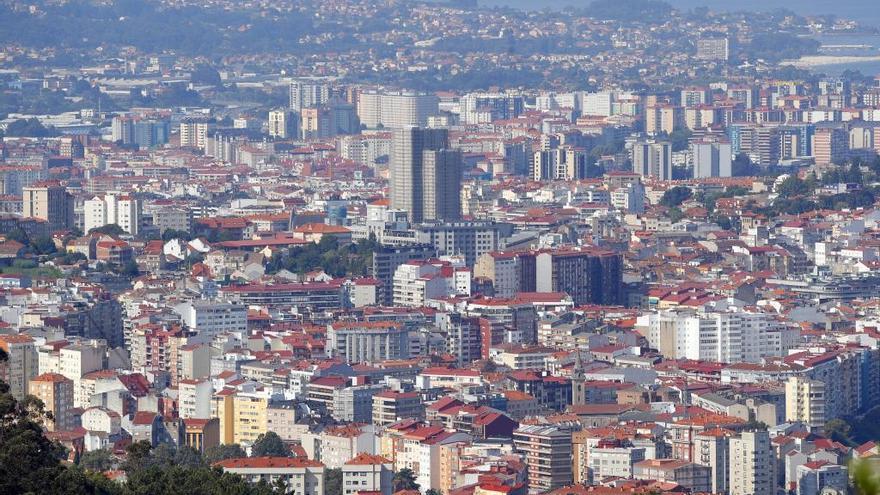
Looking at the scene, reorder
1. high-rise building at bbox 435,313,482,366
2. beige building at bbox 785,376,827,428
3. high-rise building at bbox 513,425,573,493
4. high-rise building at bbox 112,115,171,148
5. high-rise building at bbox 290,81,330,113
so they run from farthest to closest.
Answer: high-rise building at bbox 290,81,330,113
high-rise building at bbox 112,115,171,148
high-rise building at bbox 435,313,482,366
beige building at bbox 785,376,827,428
high-rise building at bbox 513,425,573,493

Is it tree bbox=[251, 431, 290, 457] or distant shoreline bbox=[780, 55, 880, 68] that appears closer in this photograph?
tree bbox=[251, 431, 290, 457]

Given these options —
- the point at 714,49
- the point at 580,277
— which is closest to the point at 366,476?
the point at 580,277

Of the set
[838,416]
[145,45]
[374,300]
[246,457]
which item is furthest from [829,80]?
[246,457]

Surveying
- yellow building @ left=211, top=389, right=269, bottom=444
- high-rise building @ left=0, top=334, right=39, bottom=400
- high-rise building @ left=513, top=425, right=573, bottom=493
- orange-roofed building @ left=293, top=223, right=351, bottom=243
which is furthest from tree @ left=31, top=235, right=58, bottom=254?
high-rise building @ left=513, top=425, right=573, bottom=493

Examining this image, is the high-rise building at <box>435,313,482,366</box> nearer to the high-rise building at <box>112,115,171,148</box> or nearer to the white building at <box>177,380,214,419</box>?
the white building at <box>177,380,214,419</box>

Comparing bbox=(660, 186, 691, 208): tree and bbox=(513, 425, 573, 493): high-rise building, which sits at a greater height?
bbox=(660, 186, 691, 208): tree

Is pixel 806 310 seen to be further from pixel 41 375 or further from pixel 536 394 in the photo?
pixel 41 375
